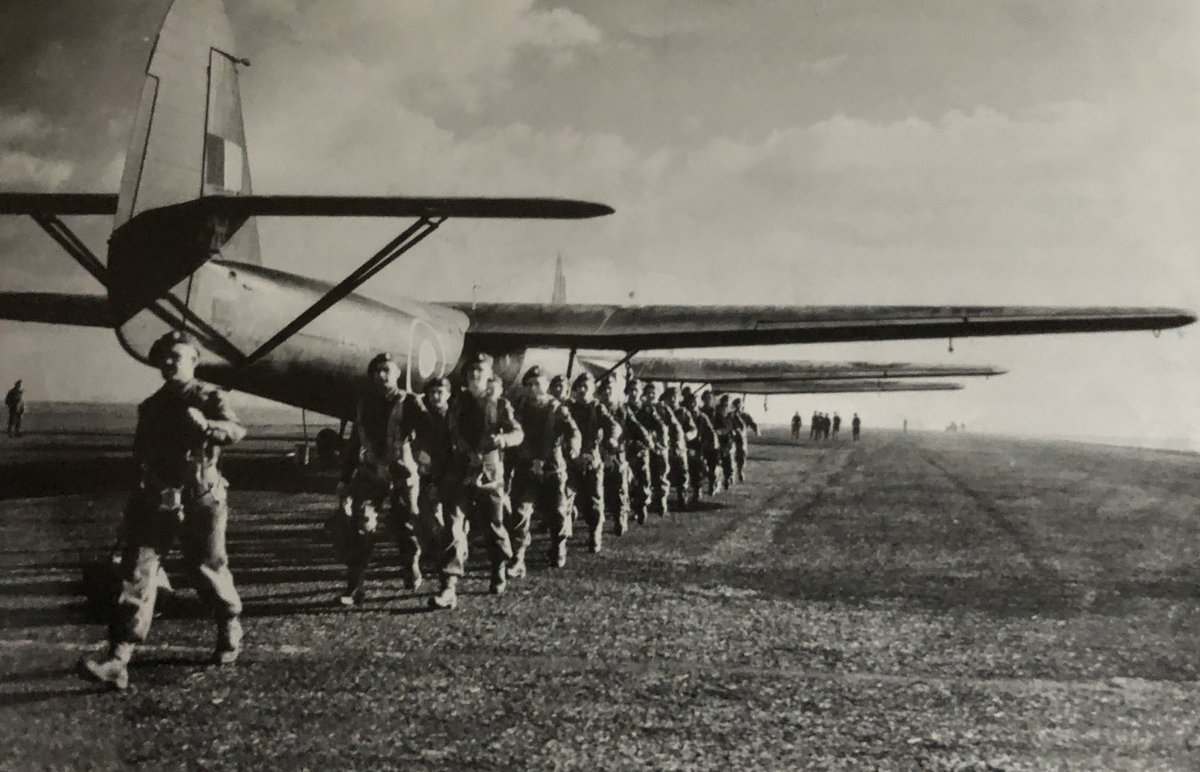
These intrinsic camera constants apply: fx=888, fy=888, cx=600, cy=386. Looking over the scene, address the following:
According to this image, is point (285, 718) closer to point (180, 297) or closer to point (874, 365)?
point (180, 297)

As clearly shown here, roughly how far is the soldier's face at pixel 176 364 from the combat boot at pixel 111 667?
1506 millimetres

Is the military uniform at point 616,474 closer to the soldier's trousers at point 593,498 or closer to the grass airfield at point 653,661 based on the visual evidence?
the grass airfield at point 653,661

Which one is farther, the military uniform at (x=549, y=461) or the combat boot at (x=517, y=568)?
the military uniform at (x=549, y=461)


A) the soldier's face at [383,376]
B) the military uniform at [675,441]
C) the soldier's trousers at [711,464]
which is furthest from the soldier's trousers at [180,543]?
the soldier's trousers at [711,464]

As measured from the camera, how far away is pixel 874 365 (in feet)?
104

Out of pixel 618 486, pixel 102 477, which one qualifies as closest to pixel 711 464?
pixel 618 486

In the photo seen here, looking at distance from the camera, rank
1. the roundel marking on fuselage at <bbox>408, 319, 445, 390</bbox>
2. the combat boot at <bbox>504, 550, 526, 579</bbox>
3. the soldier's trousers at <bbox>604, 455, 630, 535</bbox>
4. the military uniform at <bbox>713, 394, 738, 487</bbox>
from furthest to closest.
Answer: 1. the military uniform at <bbox>713, 394, 738, 487</bbox>
2. the roundel marking on fuselage at <bbox>408, 319, 445, 390</bbox>
3. the soldier's trousers at <bbox>604, 455, 630, 535</bbox>
4. the combat boot at <bbox>504, 550, 526, 579</bbox>

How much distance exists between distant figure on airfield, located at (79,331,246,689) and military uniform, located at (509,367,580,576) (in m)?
3.49

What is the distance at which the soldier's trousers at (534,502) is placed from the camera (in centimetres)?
813

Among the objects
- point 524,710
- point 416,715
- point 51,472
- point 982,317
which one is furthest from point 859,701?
point 51,472

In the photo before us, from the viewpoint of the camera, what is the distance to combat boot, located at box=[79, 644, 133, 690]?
4.53m

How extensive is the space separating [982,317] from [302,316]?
30.7ft

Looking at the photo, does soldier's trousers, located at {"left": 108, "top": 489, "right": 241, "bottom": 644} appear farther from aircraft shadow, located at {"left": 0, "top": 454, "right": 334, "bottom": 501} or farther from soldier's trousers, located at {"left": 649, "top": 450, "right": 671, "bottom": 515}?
aircraft shadow, located at {"left": 0, "top": 454, "right": 334, "bottom": 501}

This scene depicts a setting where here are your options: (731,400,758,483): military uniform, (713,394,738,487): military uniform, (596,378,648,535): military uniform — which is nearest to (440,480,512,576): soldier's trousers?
(596,378,648,535): military uniform
